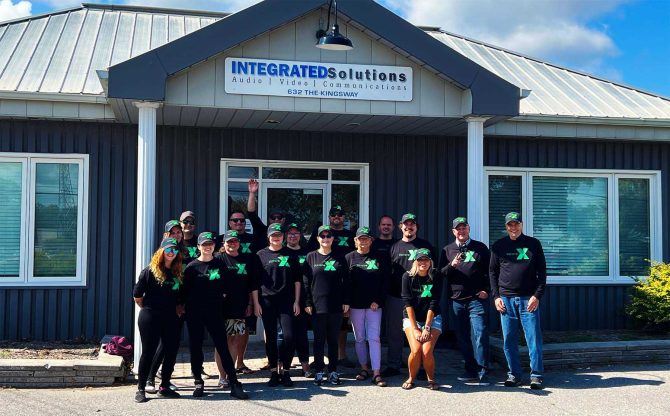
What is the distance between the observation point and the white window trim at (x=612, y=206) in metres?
10.3

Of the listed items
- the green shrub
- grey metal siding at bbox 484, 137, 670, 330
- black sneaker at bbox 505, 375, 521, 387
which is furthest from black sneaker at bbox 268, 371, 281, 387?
the green shrub

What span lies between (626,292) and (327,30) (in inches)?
246

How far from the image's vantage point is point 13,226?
895 cm

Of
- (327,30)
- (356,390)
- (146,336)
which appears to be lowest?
(356,390)

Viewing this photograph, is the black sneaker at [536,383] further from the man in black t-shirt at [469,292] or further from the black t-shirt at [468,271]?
the black t-shirt at [468,271]

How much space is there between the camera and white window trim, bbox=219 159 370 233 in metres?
9.41

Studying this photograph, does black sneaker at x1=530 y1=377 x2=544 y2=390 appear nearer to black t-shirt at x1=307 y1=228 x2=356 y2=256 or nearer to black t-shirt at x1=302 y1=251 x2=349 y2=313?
black t-shirt at x1=302 y1=251 x2=349 y2=313

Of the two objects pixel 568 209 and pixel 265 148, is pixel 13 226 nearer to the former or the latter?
pixel 265 148

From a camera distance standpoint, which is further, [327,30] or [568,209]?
[568,209]

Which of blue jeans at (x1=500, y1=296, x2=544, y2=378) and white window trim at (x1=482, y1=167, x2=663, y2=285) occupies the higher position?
white window trim at (x1=482, y1=167, x2=663, y2=285)

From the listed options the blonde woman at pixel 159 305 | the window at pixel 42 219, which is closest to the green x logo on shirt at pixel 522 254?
the blonde woman at pixel 159 305

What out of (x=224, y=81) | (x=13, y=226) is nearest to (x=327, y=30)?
(x=224, y=81)

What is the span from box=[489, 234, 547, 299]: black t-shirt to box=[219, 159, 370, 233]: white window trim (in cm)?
280

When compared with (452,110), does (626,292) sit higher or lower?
lower
